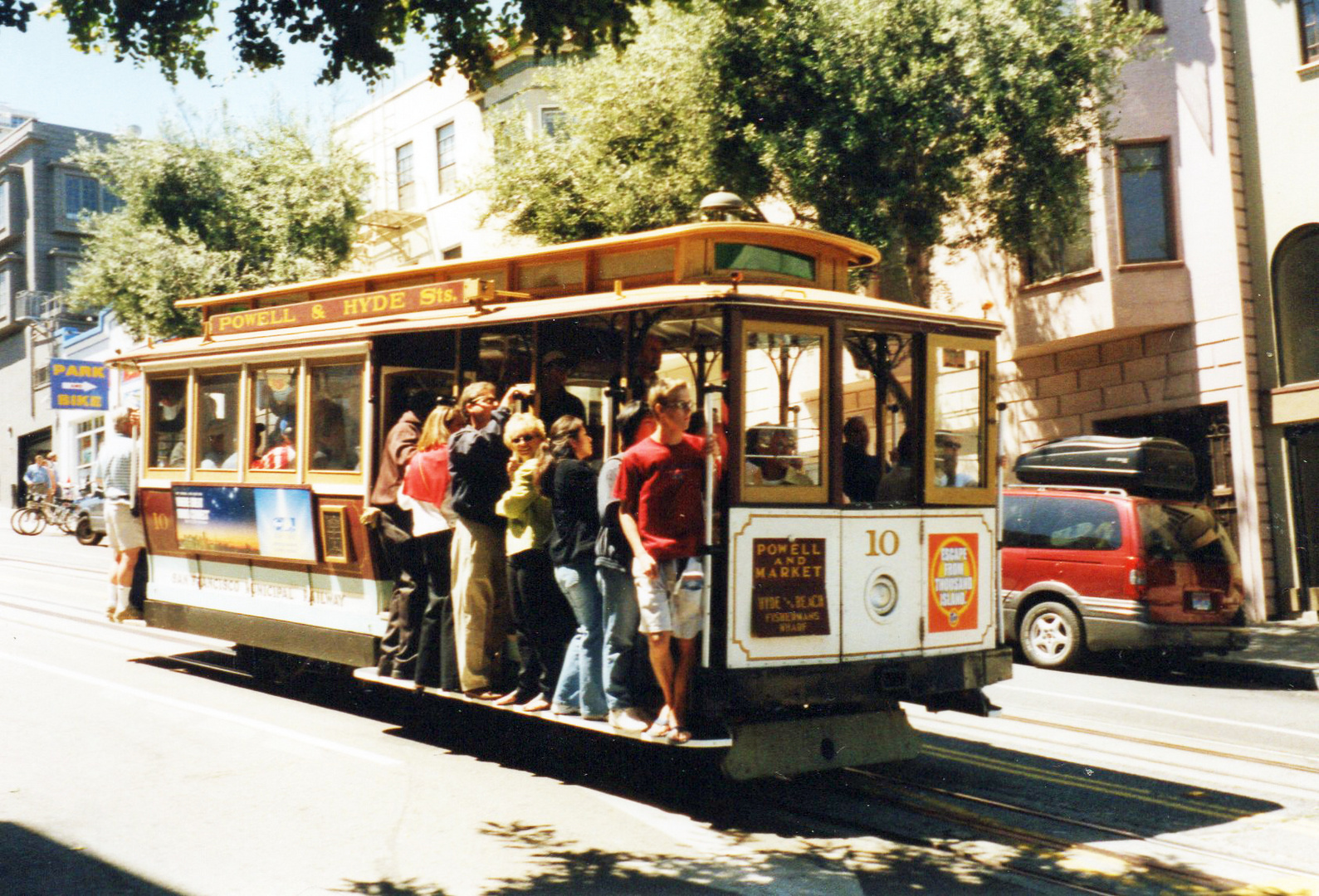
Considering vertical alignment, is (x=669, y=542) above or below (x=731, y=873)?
above

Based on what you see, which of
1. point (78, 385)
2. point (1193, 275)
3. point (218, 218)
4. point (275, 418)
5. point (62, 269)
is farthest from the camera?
point (62, 269)

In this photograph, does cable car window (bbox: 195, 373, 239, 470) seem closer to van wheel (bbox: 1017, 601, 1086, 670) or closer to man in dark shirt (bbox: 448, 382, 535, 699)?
man in dark shirt (bbox: 448, 382, 535, 699)

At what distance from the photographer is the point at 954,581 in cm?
741

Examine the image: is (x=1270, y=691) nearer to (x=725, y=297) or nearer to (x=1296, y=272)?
(x=1296, y=272)

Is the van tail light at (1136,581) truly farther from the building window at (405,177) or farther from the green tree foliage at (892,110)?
the building window at (405,177)

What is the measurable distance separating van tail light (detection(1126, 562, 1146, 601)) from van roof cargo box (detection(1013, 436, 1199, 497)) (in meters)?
0.88

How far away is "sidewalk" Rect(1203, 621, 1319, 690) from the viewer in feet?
40.8

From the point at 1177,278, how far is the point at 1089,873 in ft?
44.3

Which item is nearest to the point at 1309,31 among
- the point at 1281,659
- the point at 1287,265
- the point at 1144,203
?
the point at 1144,203

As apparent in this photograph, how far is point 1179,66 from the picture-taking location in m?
17.5

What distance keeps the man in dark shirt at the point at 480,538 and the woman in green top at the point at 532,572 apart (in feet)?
0.83

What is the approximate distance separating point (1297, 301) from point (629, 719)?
13705mm

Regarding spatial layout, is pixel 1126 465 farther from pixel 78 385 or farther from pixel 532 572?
pixel 78 385

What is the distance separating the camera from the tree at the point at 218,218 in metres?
26.1
